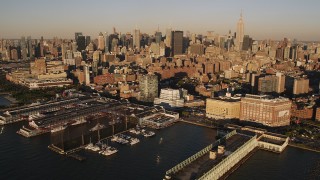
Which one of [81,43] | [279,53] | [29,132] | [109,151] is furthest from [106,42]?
[109,151]

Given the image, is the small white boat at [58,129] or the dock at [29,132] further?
the small white boat at [58,129]

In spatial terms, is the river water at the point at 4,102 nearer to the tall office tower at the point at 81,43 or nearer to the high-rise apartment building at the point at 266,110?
the high-rise apartment building at the point at 266,110

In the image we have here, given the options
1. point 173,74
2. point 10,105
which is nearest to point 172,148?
point 10,105

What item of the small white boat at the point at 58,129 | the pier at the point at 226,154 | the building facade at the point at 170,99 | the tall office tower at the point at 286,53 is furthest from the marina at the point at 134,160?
the tall office tower at the point at 286,53

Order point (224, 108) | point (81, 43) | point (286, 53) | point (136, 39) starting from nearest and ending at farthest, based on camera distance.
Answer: point (224, 108) < point (286, 53) < point (81, 43) < point (136, 39)

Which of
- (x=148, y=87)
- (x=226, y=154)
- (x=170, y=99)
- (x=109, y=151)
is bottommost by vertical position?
(x=109, y=151)

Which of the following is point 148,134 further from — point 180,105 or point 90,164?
point 180,105

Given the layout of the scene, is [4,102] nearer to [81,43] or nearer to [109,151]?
[109,151]
